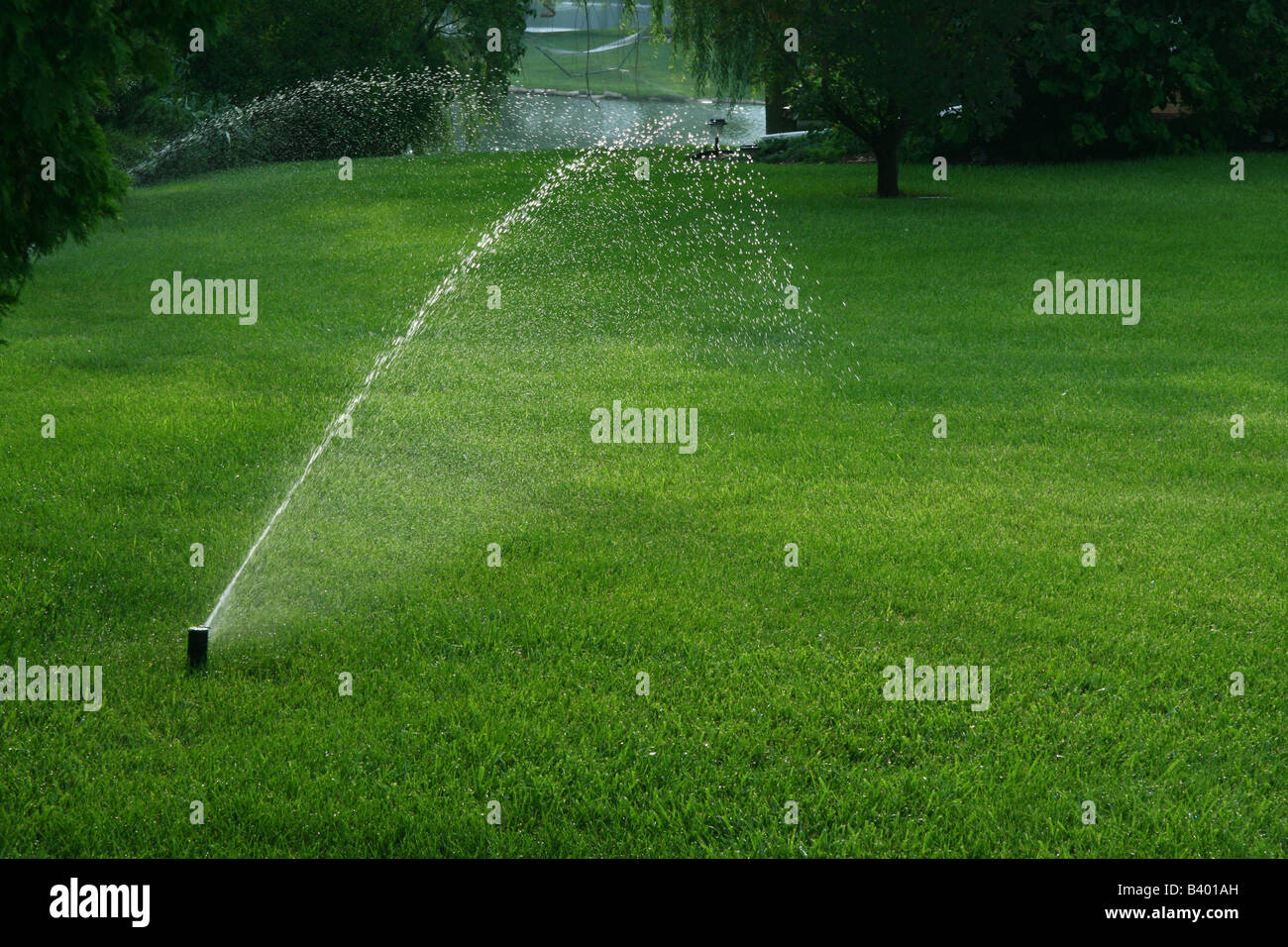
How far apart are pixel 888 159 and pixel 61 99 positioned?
14802mm

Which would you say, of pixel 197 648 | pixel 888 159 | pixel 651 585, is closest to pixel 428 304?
pixel 651 585

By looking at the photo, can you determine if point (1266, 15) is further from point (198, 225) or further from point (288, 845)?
point (288, 845)

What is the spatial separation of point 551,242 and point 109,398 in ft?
24.9

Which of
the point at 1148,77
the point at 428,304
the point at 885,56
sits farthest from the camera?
the point at 1148,77

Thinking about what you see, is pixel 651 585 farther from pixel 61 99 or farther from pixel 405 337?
pixel 405 337

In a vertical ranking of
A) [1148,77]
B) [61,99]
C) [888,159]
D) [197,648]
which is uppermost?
[61,99]

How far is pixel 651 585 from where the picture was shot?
17.5 ft

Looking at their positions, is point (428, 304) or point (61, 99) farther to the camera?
point (428, 304)

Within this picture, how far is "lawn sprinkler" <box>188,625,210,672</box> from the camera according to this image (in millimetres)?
4523

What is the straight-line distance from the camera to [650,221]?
16.0m

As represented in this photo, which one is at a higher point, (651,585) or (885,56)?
(885,56)

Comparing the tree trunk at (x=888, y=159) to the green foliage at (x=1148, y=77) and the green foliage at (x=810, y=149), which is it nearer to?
the green foliage at (x=810, y=149)

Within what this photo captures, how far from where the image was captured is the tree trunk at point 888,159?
694 inches

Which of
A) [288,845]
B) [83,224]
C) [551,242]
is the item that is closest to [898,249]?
[551,242]
